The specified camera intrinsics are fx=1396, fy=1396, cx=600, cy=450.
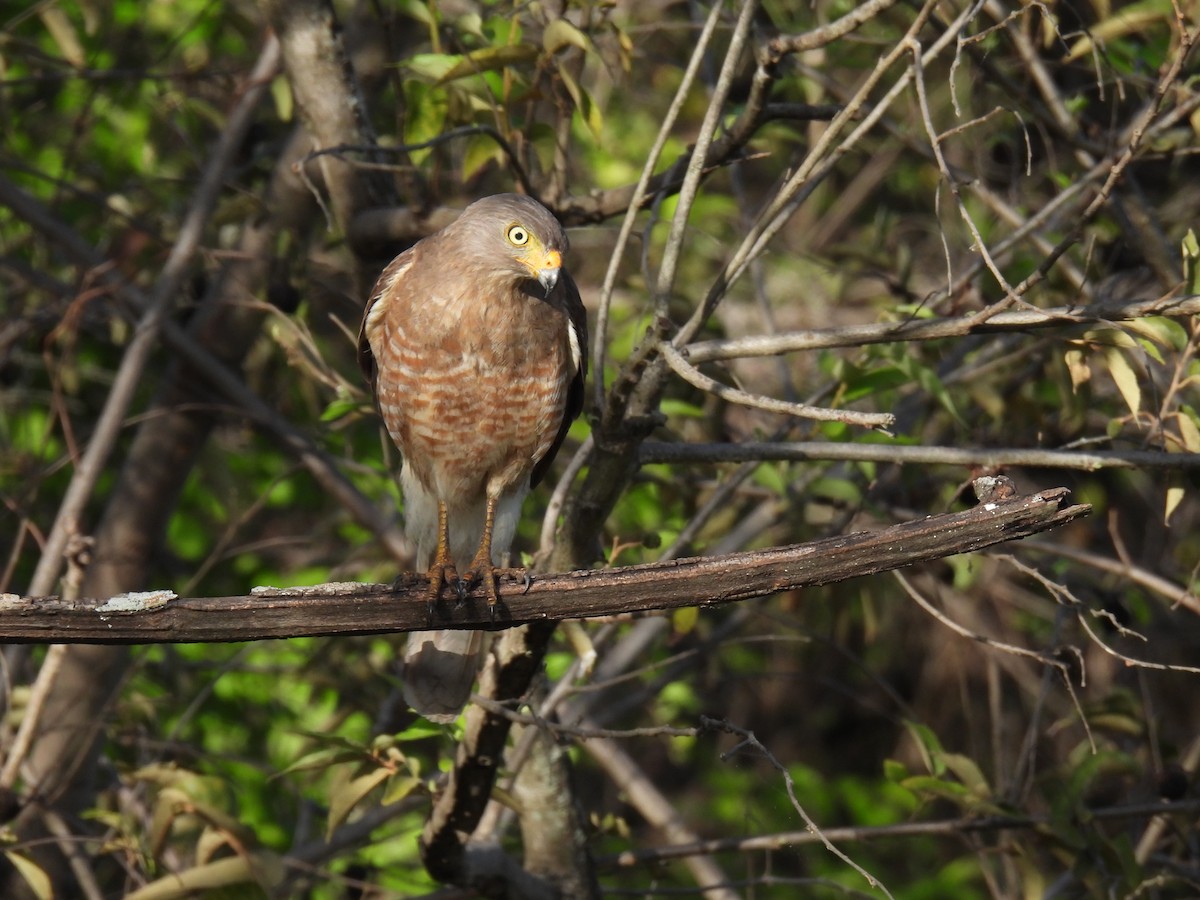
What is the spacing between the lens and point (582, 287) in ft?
24.0

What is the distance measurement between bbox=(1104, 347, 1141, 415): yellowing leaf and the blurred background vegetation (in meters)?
0.02

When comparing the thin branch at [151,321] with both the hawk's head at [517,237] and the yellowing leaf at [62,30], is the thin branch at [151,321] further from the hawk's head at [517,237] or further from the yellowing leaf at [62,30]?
the hawk's head at [517,237]

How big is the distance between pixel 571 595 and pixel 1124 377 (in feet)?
5.16

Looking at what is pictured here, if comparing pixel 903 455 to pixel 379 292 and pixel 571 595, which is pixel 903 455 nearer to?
pixel 571 595

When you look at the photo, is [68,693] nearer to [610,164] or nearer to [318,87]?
[318,87]

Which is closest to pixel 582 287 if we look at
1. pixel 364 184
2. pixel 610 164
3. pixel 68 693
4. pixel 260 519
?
pixel 610 164

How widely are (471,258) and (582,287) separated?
133 inches

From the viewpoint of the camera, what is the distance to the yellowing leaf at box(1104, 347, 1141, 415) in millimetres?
3561

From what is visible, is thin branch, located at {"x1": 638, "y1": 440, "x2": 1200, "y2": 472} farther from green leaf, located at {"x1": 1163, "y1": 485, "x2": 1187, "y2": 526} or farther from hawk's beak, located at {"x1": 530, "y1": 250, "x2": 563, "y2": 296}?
hawk's beak, located at {"x1": 530, "y1": 250, "x2": 563, "y2": 296}

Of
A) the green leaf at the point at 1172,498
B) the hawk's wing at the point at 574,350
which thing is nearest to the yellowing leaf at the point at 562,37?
the hawk's wing at the point at 574,350

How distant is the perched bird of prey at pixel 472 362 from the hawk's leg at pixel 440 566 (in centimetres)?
1

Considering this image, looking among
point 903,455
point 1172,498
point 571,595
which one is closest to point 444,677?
point 571,595

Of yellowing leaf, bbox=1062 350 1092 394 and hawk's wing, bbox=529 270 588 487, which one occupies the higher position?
hawk's wing, bbox=529 270 588 487

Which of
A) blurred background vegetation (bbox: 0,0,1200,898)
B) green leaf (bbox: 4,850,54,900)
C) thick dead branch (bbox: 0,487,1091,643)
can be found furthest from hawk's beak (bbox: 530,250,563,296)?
green leaf (bbox: 4,850,54,900)
